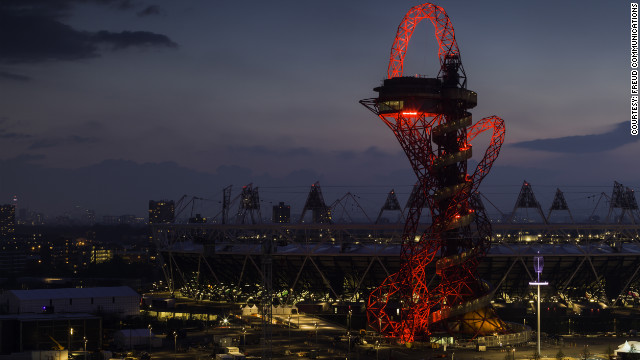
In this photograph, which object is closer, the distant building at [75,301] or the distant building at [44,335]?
the distant building at [44,335]

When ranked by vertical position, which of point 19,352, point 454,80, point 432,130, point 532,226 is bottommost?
point 19,352

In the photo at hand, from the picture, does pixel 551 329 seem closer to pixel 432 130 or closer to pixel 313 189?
pixel 432 130

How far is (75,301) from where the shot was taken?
95.8 m

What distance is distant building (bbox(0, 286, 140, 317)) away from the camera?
3671 inches

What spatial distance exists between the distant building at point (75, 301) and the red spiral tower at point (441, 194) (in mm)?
33156

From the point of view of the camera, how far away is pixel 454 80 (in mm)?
81875

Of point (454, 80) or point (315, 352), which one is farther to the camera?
point (454, 80)

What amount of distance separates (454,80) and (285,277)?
150 feet

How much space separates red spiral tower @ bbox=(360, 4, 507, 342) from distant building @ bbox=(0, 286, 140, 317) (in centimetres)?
3316

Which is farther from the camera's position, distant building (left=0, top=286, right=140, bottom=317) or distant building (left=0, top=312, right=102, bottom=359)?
distant building (left=0, top=286, right=140, bottom=317)

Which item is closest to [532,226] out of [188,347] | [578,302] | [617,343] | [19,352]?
[578,302]

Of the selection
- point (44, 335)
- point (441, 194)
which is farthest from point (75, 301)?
point (441, 194)

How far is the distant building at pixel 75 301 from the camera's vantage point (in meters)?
93.2

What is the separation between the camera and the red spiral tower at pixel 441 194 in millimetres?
79125
